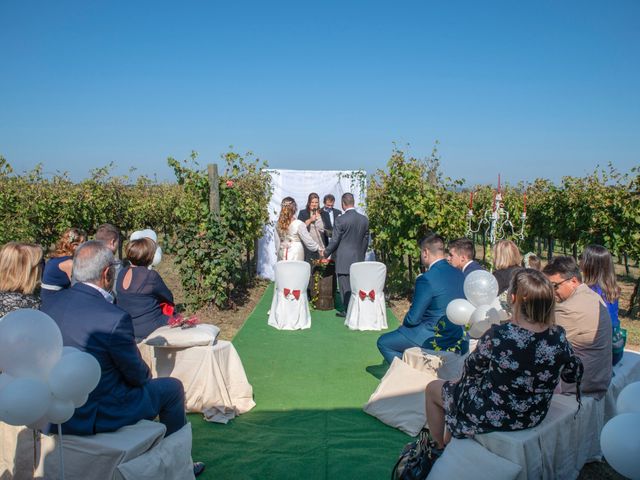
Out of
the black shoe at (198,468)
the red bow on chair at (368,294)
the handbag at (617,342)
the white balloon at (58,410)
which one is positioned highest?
the white balloon at (58,410)

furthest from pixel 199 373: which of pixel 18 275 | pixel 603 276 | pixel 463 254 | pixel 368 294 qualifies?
pixel 603 276

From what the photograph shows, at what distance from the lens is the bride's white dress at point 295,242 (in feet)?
24.3

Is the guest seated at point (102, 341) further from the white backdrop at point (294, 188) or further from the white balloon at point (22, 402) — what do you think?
the white backdrop at point (294, 188)

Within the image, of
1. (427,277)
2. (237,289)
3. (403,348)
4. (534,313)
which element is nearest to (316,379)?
(403,348)

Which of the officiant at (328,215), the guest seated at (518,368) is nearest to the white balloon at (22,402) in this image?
the guest seated at (518,368)

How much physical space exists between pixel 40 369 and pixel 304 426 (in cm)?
220

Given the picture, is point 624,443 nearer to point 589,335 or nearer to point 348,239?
point 589,335

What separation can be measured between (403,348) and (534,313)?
6.59 ft

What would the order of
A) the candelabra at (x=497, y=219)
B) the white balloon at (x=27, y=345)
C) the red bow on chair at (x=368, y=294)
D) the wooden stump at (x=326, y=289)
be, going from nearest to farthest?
the white balloon at (x=27, y=345), the candelabra at (x=497, y=219), the red bow on chair at (x=368, y=294), the wooden stump at (x=326, y=289)

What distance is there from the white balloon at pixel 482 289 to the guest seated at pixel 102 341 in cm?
208

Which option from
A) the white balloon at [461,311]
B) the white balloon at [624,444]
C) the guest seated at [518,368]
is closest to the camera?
the white balloon at [624,444]

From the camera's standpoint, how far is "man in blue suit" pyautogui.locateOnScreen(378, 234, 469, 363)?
4.05 meters

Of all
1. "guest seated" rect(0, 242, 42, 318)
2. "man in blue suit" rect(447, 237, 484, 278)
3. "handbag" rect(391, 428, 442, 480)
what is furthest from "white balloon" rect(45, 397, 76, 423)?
"man in blue suit" rect(447, 237, 484, 278)

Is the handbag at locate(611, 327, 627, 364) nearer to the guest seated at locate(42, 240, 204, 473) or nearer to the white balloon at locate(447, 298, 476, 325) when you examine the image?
the white balloon at locate(447, 298, 476, 325)
